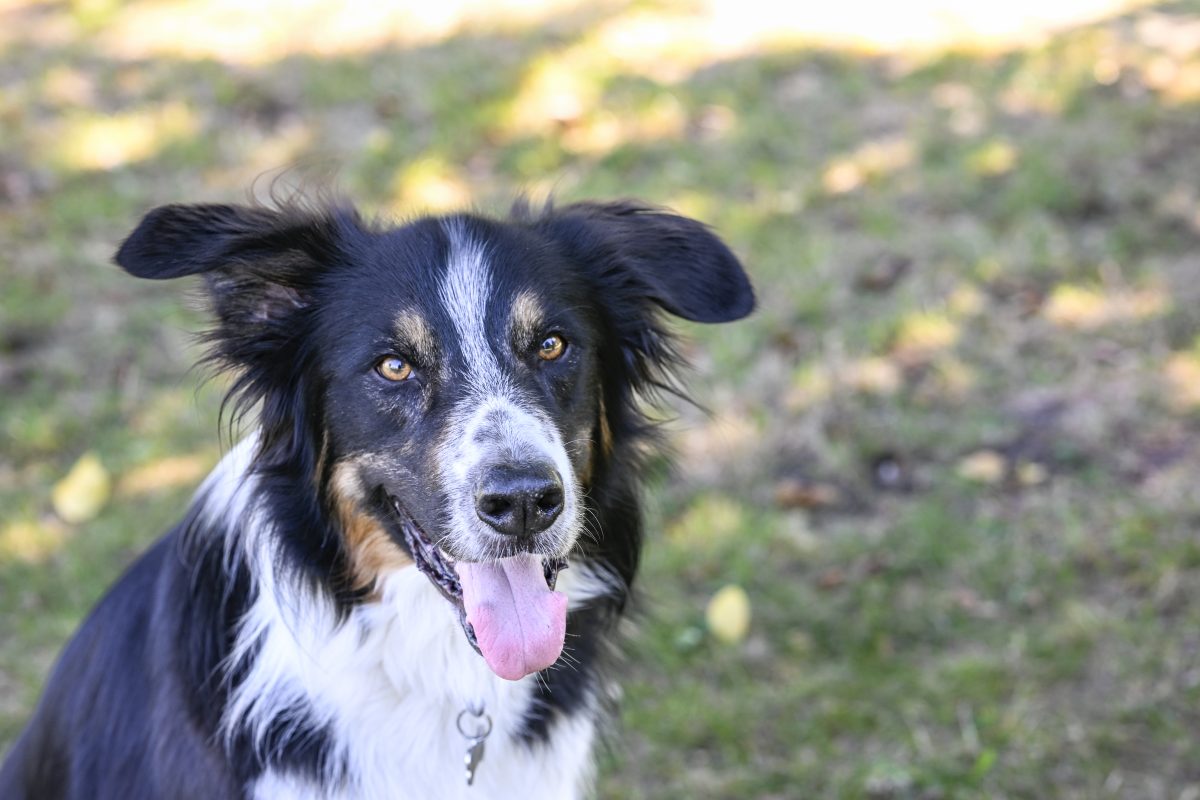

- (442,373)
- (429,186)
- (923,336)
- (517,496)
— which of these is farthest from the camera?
(429,186)

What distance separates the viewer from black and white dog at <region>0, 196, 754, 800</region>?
2873 mm

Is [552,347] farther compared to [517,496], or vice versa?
[552,347]

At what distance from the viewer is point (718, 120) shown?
7.63 metres

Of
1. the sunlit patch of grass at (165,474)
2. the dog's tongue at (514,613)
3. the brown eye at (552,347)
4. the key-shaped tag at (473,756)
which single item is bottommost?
the sunlit patch of grass at (165,474)

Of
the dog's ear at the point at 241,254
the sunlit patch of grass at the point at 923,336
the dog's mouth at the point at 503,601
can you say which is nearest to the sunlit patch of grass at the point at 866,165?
the sunlit patch of grass at the point at 923,336

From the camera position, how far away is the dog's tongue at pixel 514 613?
9.21ft

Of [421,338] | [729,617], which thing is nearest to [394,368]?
[421,338]

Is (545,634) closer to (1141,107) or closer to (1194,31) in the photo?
(1141,107)

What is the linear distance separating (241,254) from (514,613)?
103 cm

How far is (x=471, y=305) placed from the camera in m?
2.94

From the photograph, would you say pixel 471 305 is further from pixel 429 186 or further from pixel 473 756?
pixel 429 186

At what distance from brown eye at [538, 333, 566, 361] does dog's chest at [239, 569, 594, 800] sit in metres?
0.62

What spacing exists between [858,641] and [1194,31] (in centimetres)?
562

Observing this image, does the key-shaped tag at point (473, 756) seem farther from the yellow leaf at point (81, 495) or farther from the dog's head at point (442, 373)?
the yellow leaf at point (81, 495)
